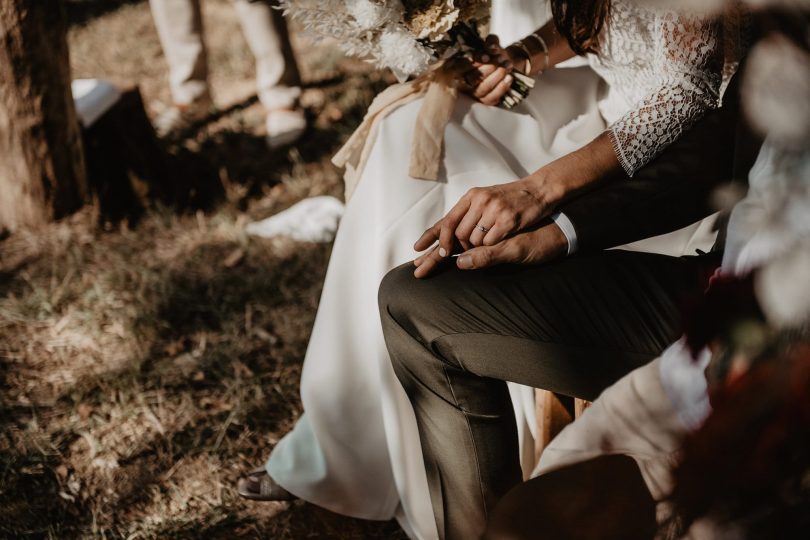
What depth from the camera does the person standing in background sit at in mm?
4008

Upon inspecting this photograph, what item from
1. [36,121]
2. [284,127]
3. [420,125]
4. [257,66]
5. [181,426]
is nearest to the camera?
[420,125]

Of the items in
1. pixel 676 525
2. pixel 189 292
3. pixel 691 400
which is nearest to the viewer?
pixel 676 525

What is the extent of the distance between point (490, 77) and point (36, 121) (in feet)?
6.66

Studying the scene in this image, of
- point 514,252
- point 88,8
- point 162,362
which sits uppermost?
point 88,8

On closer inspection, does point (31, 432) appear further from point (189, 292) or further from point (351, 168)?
point (351, 168)

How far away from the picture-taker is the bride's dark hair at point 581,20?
1662 millimetres

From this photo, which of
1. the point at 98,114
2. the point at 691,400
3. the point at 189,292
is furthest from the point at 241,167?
the point at 691,400

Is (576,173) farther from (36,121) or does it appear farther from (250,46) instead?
(250,46)

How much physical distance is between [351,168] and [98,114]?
6.42 ft

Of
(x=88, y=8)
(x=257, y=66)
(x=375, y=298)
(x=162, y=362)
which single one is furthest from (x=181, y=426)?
(x=88, y=8)

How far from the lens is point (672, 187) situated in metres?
1.48

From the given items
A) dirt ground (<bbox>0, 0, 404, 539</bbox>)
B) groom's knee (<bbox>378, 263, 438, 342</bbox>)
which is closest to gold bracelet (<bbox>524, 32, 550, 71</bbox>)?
groom's knee (<bbox>378, 263, 438, 342</bbox>)

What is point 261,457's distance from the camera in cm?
215

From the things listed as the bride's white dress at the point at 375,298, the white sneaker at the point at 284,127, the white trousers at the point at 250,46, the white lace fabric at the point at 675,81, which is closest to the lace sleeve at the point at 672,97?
the white lace fabric at the point at 675,81
